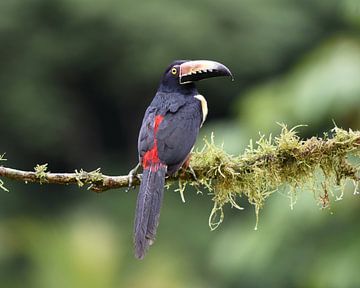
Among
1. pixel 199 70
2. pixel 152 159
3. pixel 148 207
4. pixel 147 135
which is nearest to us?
pixel 148 207

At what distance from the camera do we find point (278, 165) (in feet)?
17.6

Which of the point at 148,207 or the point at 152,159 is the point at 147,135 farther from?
the point at 148,207

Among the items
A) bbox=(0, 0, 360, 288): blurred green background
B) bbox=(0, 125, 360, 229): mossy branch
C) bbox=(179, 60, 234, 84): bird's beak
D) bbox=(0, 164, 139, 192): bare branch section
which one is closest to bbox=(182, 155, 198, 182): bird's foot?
bbox=(0, 125, 360, 229): mossy branch

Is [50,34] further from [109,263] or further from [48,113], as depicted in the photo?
[109,263]

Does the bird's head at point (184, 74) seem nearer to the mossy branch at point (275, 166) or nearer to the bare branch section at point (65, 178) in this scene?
the mossy branch at point (275, 166)

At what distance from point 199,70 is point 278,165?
0.93 metres

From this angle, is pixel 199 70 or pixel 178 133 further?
pixel 199 70

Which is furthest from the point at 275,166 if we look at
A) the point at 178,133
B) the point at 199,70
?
the point at 199,70

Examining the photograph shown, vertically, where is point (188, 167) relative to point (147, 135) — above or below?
below

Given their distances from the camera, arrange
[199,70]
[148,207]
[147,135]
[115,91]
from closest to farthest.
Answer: [148,207] < [147,135] < [199,70] < [115,91]

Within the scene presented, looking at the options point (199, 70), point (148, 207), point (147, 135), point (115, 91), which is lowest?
point (148, 207)

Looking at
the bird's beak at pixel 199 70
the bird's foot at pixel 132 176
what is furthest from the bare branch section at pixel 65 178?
the bird's beak at pixel 199 70

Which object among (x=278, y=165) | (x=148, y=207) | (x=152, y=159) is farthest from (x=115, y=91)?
(x=148, y=207)

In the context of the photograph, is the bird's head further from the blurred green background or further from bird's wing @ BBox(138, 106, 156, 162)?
A: the blurred green background
